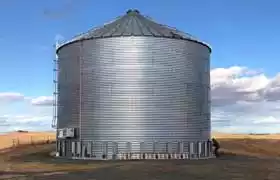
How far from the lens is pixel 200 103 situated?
45.1m

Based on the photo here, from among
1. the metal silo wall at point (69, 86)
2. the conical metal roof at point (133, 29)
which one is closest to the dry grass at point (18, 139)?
the metal silo wall at point (69, 86)

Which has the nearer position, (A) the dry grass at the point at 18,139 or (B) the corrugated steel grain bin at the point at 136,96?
(B) the corrugated steel grain bin at the point at 136,96

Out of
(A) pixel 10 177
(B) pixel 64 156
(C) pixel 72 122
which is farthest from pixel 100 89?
(A) pixel 10 177

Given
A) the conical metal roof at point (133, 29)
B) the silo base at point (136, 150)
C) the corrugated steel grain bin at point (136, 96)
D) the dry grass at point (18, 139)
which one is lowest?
the dry grass at point (18, 139)

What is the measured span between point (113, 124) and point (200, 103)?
360 inches

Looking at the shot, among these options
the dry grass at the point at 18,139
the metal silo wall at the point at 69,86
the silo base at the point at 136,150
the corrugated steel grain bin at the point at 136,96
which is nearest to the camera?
the silo base at the point at 136,150

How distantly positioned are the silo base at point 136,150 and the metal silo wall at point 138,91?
39 centimetres

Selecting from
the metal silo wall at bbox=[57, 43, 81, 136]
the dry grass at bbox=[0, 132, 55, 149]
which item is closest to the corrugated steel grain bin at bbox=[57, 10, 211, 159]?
the metal silo wall at bbox=[57, 43, 81, 136]

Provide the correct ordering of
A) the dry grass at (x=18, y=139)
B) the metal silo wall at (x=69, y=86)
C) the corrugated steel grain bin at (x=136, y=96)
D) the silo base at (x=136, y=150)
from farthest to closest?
the dry grass at (x=18, y=139), the metal silo wall at (x=69, y=86), the corrugated steel grain bin at (x=136, y=96), the silo base at (x=136, y=150)

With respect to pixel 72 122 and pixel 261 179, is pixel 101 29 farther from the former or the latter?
pixel 261 179

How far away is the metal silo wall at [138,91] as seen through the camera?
136ft

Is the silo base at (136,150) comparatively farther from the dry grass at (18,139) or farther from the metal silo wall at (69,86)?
the dry grass at (18,139)

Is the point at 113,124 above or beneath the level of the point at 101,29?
beneath

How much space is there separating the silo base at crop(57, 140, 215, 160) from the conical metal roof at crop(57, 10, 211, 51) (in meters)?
9.94
